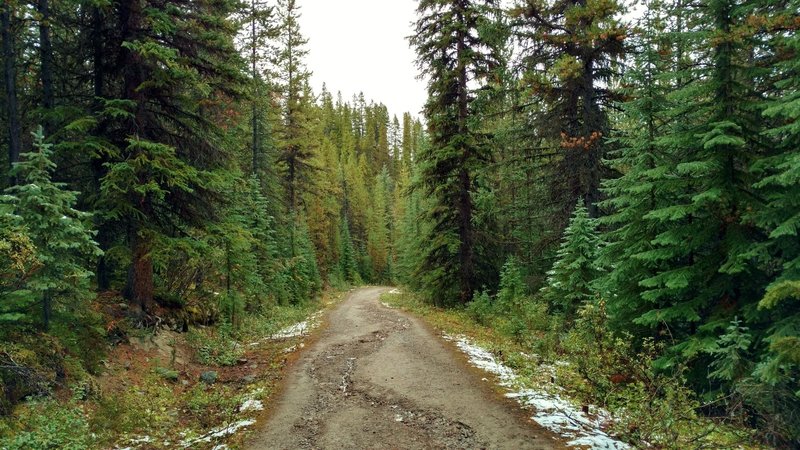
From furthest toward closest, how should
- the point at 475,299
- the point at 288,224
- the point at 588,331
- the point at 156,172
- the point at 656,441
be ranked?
1. the point at 288,224
2. the point at 475,299
3. the point at 156,172
4. the point at 588,331
5. the point at 656,441

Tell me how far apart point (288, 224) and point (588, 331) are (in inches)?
955

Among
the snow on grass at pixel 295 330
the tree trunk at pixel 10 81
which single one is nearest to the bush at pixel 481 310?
the snow on grass at pixel 295 330

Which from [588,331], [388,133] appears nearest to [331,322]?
[588,331]

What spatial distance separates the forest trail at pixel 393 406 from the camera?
6.20 meters

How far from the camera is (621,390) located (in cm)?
705

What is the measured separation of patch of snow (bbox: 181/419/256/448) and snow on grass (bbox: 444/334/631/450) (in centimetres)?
466

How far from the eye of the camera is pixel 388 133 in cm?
10775

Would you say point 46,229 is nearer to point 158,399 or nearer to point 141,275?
point 158,399

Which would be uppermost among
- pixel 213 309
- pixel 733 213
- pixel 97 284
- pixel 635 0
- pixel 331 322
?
pixel 635 0

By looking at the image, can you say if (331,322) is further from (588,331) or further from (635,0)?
(635,0)

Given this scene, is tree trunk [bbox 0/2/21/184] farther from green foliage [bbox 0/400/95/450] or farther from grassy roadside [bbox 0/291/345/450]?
green foliage [bbox 0/400/95/450]

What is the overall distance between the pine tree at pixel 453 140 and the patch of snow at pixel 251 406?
11.3m

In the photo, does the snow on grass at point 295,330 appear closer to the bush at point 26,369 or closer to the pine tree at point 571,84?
the bush at point 26,369

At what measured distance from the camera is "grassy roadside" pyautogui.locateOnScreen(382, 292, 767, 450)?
5.24 m
